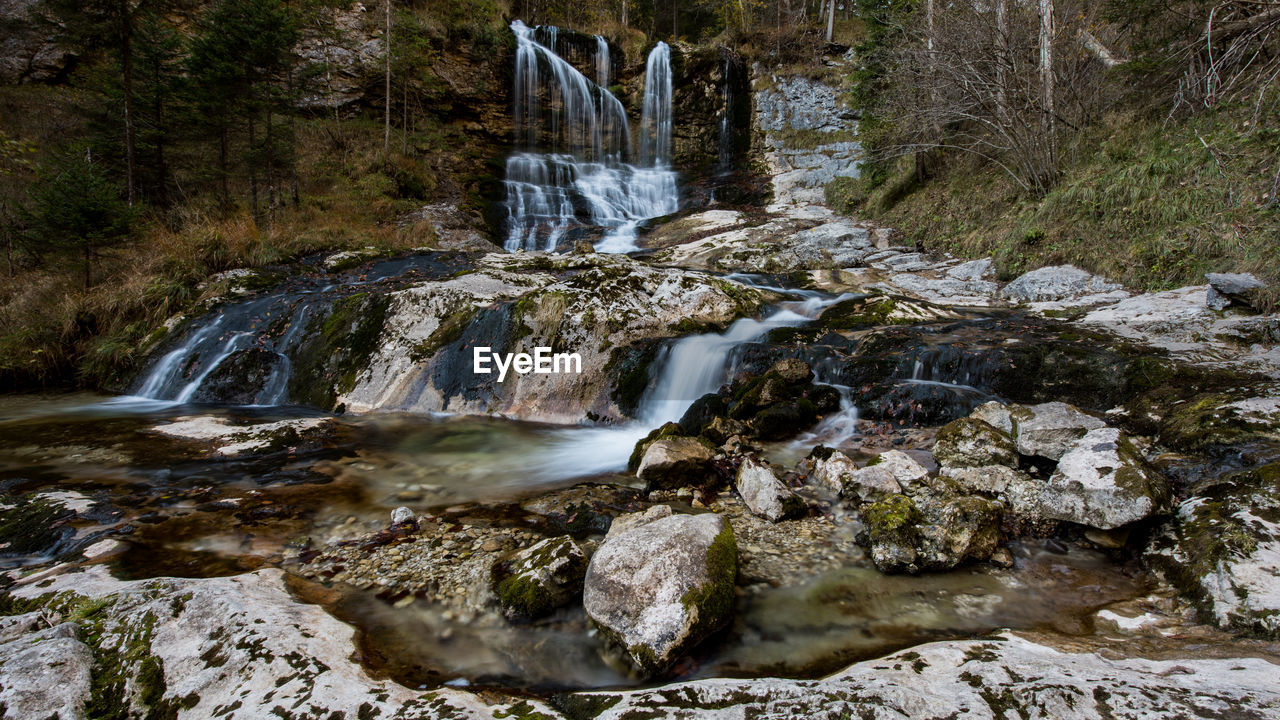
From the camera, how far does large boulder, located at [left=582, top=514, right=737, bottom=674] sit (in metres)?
2.30

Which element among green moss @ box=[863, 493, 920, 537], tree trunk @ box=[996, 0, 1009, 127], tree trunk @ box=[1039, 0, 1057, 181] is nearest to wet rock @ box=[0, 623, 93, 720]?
green moss @ box=[863, 493, 920, 537]

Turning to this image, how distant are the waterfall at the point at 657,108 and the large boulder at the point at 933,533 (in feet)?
71.8

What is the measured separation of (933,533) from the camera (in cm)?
309

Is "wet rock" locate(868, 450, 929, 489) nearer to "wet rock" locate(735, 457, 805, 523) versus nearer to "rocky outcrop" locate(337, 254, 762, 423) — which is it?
"wet rock" locate(735, 457, 805, 523)

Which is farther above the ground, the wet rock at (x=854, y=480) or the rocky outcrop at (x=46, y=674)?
the rocky outcrop at (x=46, y=674)

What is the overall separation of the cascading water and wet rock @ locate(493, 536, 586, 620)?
14147 millimetres

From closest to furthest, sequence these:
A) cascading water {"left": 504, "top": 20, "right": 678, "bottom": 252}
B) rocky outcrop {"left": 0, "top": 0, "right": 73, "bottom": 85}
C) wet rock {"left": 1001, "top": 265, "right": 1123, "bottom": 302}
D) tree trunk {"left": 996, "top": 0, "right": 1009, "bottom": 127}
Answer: wet rock {"left": 1001, "top": 265, "right": 1123, "bottom": 302}
tree trunk {"left": 996, "top": 0, "right": 1009, "bottom": 127}
rocky outcrop {"left": 0, "top": 0, "right": 73, "bottom": 85}
cascading water {"left": 504, "top": 20, "right": 678, "bottom": 252}

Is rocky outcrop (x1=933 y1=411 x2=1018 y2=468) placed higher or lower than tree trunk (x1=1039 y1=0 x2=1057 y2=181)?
lower

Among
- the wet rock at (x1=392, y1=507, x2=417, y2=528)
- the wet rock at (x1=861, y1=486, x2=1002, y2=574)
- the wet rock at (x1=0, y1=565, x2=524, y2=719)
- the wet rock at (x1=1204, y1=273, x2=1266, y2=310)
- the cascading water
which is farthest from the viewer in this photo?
the cascading water

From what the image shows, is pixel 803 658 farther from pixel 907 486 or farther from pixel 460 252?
pixel 460 252

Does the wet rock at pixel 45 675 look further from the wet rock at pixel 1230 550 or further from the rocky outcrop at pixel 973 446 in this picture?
the rocky outcrop at pixel 973 446

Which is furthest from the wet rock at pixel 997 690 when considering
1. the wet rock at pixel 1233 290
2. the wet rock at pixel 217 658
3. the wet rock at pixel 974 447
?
the wet rock at pixel 1233 290

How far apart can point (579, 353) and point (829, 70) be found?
22209mm

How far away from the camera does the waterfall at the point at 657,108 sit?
22594 millimetres
